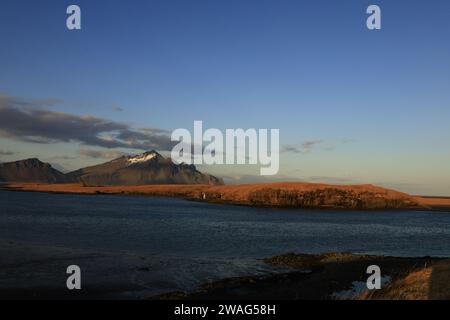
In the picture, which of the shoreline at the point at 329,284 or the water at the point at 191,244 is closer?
the shoreline at the point at 329,284

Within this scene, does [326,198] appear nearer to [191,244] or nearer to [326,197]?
[326,197]

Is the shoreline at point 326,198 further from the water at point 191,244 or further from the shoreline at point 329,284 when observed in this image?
the shoreline at point 329,284

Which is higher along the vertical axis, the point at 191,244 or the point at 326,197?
the point at 191,244

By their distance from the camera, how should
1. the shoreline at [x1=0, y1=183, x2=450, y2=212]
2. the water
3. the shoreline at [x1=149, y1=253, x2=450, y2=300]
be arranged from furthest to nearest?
the shoreline at [x1=0, y1=183, x2=450, y2=212]
the water
the shoreline at [x1=149, y1=253, x2=450, y2=300]

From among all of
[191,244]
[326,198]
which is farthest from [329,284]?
[326,198]

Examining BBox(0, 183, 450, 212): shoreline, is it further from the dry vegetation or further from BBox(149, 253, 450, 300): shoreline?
BBox(149, 253, 450, 300): shoreline

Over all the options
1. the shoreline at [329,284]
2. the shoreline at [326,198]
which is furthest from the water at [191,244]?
the shoreline at [326,198]

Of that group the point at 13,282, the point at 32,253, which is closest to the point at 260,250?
the point at 32,253

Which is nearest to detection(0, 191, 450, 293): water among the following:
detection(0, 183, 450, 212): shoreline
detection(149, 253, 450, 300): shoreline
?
detection(149, 253, 450, 300): shoreline

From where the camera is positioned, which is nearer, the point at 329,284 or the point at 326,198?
the point at 329,284

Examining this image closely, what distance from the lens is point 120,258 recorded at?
36.6m
